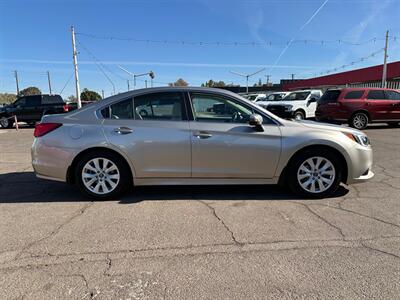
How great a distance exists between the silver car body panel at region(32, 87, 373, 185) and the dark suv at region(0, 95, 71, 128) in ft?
48.5

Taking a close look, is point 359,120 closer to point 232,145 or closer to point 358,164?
point 358,164

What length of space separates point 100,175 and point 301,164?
9.44 ft

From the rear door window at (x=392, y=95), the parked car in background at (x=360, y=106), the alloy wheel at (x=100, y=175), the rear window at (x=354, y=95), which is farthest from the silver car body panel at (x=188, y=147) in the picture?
the rear door window at (x=392, y=95)

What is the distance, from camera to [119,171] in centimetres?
454

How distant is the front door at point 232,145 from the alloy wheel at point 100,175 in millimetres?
1149

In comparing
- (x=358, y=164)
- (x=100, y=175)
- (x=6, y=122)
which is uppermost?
(x=6, y=122)

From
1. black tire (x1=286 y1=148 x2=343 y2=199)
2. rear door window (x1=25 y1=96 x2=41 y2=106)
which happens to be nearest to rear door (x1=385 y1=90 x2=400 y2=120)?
black tire (x1=286 y1=148 x2=343 y2=199)

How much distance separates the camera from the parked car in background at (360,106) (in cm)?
1314

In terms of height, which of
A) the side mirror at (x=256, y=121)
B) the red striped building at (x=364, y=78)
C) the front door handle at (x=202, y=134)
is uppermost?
the red striped building at (x=364, y=78)

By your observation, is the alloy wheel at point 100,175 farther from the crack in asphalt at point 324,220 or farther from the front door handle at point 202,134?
the crack in asphalt at point 324,220

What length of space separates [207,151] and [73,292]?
2.50 metres

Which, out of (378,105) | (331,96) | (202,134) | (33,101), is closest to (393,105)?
(378,105)

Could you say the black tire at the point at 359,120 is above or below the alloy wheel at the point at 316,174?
above

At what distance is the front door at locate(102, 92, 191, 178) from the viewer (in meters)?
4.45
